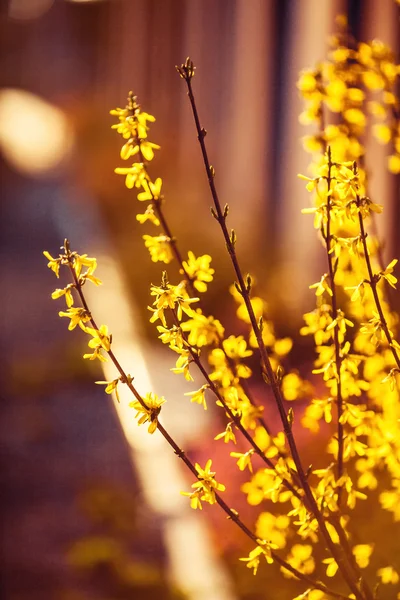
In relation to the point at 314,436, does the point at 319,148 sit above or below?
above

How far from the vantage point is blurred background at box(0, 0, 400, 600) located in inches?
135

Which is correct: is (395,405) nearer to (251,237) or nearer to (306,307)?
(306,307)

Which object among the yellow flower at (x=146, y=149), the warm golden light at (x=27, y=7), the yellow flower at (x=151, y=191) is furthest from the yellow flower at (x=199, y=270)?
the warm golden light at (x=27, y=7)

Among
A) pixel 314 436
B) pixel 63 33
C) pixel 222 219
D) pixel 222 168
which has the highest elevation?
pixel 63 33

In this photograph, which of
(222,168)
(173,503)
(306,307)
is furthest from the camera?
(222,168)

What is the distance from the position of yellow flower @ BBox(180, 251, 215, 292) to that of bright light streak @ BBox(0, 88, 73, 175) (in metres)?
14.8

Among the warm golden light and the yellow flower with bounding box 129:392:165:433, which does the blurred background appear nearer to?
the yellow flower with bounding box 129:392:165:433

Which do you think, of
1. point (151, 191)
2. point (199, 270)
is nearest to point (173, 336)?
point (199, 270)

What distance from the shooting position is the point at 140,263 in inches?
342

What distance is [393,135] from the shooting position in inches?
83.9

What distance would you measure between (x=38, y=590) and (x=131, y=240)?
7261mm

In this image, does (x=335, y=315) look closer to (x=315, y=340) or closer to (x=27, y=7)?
(x=315, y=340)

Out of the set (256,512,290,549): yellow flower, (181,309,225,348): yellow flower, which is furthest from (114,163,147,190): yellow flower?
(256,512,290,549): yellow flower

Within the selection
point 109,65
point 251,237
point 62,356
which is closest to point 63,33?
point 109,65
